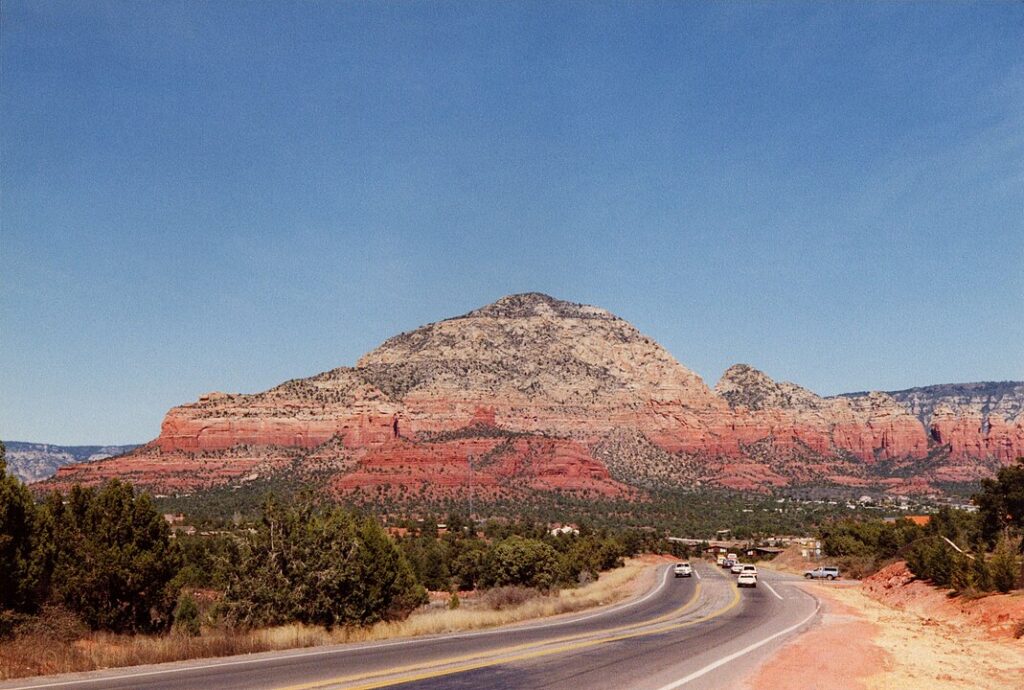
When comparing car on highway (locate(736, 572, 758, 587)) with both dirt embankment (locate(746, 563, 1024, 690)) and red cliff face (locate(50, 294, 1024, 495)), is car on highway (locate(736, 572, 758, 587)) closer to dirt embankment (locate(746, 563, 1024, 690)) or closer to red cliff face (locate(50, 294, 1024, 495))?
dirt embankment (locate(746, 563, 1024, 690))

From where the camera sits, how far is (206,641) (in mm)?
16891

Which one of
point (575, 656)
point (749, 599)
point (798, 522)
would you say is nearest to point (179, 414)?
point (798, 522)

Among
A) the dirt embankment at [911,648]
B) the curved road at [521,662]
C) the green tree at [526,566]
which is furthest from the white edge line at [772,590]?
the curved road at [521,662]

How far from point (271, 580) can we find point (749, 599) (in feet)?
77.5

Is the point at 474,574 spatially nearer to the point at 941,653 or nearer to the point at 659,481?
the point at 941,653

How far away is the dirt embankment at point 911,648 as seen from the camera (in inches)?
579

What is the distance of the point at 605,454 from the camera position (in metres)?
187

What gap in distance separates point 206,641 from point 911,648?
650 inches

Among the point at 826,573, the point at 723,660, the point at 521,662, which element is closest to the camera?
the point at 521,662

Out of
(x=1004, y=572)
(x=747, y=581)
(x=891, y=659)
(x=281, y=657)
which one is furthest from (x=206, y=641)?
(x=747, y=581)

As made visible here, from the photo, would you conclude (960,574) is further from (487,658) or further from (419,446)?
(419,446)

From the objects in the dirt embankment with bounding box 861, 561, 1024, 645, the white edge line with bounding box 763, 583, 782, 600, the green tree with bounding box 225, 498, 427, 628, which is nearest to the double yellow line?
the green tree with bounding box 225, 498, 427, 628

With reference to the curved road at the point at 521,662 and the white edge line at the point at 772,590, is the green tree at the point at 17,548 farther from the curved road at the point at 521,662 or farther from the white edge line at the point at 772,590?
the white edge line at the point at 772,590

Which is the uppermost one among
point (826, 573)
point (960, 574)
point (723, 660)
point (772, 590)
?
point (723, 660)
